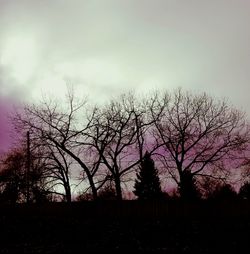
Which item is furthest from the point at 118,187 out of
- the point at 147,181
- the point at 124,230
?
the point at 147,181

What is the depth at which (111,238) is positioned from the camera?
1748 cm

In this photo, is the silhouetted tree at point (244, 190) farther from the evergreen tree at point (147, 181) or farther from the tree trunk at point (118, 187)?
the tree trunk at point (118, 187)

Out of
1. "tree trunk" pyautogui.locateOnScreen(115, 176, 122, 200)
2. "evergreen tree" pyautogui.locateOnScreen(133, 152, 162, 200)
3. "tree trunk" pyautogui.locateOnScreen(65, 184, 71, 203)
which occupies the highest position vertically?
"evergreen tree" pyautogui.locateOnScreen(133, 152, 162, 200)

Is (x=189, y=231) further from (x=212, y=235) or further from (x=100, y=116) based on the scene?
(x=100, y=116)

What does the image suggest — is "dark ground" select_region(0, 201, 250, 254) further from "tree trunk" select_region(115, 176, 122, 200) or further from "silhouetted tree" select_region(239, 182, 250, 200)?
"silhouetted tree" select_region(239, 182, 250, 200)

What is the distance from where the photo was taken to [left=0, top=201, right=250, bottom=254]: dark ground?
1494 centimetres

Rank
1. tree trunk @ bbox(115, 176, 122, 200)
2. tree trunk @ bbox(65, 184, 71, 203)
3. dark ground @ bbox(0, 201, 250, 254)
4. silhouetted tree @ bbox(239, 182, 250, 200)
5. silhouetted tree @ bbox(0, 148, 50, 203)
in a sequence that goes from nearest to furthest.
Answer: dark ground @ bbox(0, 201, 250, 254)
silhouetted tree @ bbox(0, 148, 50, 203)
tree trunk @ bbox(115, 176, 122, 200)
tree trunk @ bbox(65, 184, 71, 203)
silhouetted tree @ bbox(239, 182, 250, 200)

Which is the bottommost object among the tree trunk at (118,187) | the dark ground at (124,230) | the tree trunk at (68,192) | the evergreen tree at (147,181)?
the dark ground at (124,230)

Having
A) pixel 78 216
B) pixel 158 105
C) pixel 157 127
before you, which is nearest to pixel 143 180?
pixel 157 127

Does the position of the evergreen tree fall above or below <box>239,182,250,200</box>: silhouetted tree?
above

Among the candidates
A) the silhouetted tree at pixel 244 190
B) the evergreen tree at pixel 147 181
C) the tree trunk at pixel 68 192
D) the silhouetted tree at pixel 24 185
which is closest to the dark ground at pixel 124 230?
the silhouetted tree at pixel 24 185

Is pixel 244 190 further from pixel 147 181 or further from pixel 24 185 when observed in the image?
pixel 24 185

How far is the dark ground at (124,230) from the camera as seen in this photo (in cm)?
1494

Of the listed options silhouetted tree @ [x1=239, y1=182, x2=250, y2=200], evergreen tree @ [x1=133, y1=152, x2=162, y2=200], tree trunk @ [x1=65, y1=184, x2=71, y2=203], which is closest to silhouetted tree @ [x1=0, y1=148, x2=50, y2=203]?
tree trunk @ [x1=65, y1=184, x2=71, y2=203]
